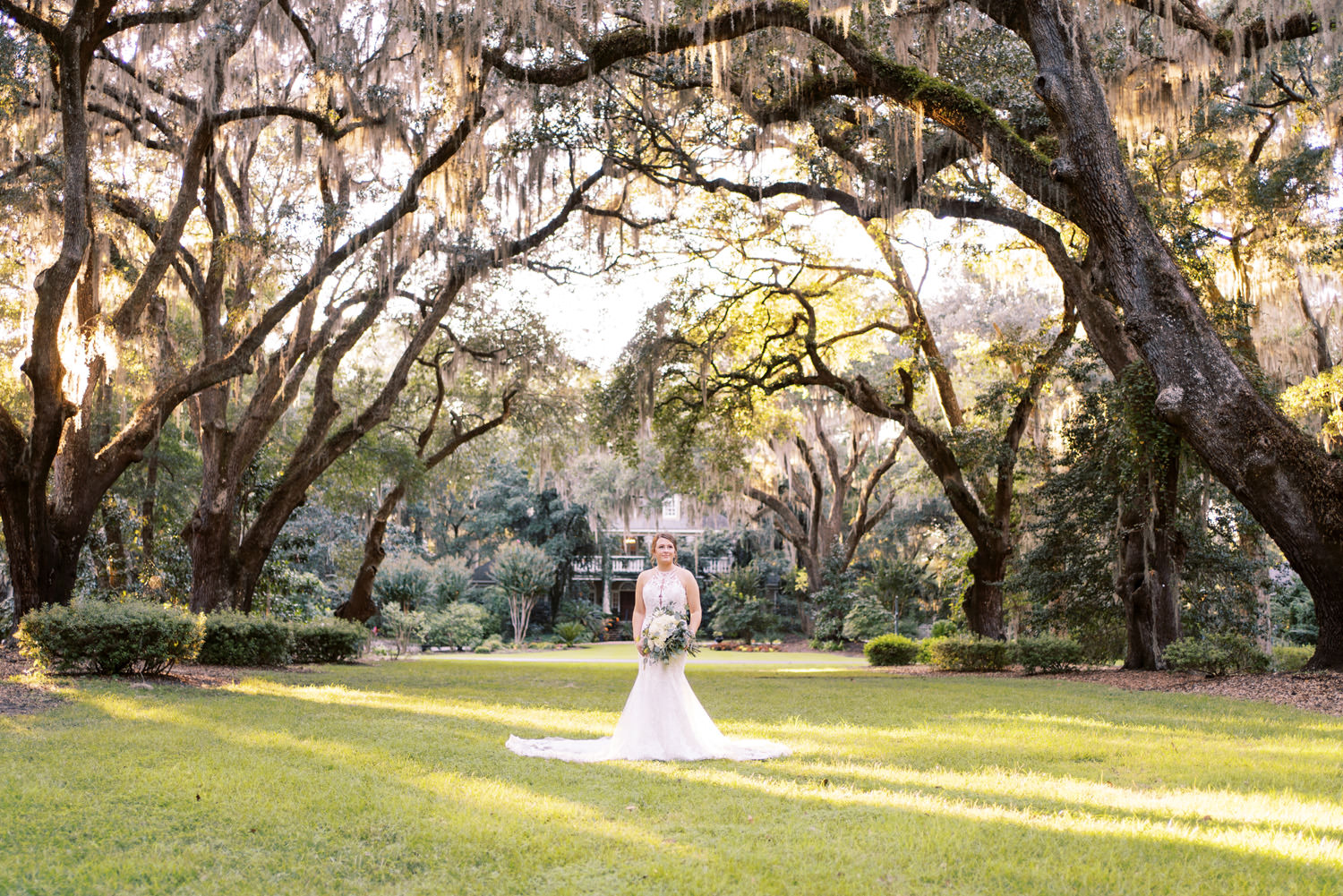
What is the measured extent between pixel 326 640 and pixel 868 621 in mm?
15787

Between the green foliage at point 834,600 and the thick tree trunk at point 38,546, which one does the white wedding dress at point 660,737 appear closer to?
the thick tree trunk at point 38,546

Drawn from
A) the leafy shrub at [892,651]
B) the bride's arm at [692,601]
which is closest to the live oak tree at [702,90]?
the bride's arm at [692,601]

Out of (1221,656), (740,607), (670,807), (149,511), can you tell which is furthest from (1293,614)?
(149,511)

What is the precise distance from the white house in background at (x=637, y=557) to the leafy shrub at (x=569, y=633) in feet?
11.9

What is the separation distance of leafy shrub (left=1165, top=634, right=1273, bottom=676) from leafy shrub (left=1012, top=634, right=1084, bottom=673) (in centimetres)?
247

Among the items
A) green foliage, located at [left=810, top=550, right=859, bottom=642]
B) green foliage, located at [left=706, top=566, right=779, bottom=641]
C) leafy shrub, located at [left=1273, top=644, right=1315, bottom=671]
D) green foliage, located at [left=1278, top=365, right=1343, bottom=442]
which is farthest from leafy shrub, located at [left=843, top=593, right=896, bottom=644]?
green foliage, located at [left=1278, top=365, right=1343, bottom=442]

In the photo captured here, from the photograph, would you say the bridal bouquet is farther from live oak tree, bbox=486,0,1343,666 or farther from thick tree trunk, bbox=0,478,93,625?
thick tree trunk, bbox=0,478,93,625

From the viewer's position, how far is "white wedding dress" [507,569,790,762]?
22.7 feet

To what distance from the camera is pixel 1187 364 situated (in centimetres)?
1100

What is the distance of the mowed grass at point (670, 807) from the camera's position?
3.79 m

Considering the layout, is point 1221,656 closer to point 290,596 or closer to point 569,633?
point 290,596

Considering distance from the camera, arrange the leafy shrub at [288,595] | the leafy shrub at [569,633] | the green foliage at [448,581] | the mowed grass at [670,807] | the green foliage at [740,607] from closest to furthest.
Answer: the mowed grass at [670,807] < the leafy shrub at [288,595] < the green foliage at [448,581] < the green foliage at [740,607] < the leafy shrub at [569,633]

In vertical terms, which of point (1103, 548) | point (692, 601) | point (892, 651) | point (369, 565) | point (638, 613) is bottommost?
point (892, 651)

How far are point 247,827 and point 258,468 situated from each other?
16.6 meters
